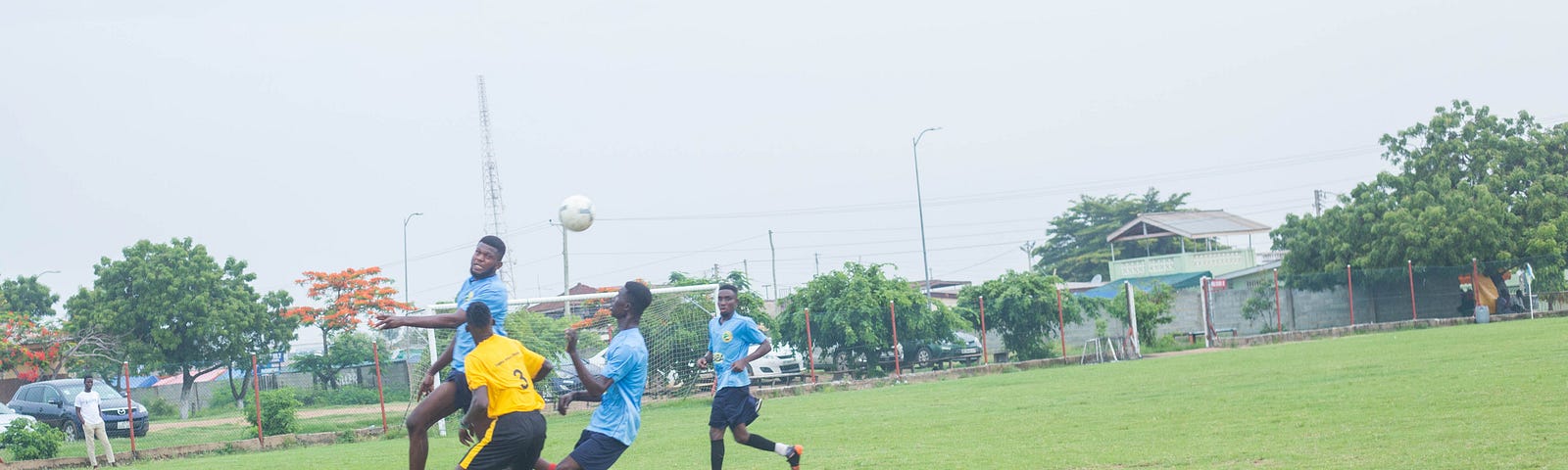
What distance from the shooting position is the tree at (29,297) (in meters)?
53.9

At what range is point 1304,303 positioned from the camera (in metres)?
40.8

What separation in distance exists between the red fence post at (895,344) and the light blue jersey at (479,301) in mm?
19738

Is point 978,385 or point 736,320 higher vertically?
point 736,320

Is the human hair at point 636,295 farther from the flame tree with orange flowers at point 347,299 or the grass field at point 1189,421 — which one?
the flame tree with orange flowers at point 347,299

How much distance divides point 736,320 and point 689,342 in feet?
41.4

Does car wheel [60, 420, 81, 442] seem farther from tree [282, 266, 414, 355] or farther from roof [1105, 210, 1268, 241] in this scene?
roof [1105, 210, 1268, 241]

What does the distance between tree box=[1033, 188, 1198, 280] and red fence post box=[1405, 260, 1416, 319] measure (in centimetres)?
3724

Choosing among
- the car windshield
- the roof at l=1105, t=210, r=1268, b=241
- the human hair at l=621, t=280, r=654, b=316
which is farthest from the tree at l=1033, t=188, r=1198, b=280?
the human hair at l=621, t=280, r=654, b=316

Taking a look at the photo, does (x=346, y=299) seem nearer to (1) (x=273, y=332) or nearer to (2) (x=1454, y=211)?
(1) (x=273, y=332)

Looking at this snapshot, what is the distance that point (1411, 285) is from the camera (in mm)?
36344

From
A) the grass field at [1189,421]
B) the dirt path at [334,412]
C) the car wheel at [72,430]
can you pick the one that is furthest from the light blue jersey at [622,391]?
the car wheel at [72,430]

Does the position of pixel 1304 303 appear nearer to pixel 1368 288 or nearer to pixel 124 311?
pixel 1368 288

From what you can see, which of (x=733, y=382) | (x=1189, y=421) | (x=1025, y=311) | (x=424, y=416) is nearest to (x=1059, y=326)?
(x=1025, y=311)

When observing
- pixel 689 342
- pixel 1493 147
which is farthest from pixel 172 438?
pixel 1493 147
